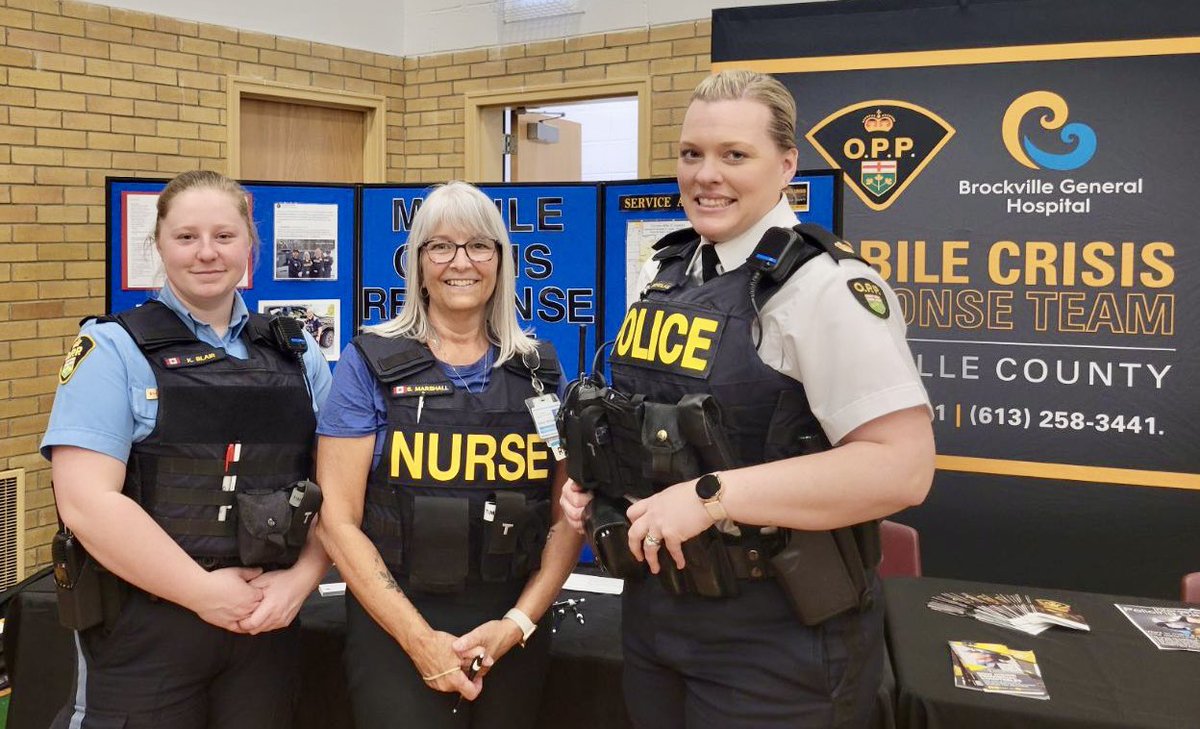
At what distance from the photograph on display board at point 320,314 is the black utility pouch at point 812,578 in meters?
2.78

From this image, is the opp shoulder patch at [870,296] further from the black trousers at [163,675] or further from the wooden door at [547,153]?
the wooden door at [547,153]

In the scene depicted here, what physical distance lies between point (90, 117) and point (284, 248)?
1.57m

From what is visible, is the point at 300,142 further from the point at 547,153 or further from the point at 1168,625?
the point at 1168,625

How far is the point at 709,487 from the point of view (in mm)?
1234

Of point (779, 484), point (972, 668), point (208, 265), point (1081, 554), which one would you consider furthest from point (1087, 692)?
point (1081, 554)

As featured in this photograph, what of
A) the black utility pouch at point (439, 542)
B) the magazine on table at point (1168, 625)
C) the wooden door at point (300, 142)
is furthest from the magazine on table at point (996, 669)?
the wooden door at point (300, 142)

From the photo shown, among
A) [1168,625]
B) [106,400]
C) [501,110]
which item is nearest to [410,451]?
[106,400]

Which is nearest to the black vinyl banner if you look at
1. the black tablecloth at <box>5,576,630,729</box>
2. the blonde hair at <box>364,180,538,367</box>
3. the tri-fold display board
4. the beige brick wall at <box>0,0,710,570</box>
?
the tri-fold display board

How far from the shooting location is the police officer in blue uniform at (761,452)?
1211 mm

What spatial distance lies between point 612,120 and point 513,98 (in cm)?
154

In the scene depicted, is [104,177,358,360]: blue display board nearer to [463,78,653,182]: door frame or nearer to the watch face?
[463,78,653,182]: door frame

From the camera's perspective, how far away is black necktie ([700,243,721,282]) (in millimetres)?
1436

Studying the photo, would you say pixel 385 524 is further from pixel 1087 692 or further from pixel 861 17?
pixel 861 17

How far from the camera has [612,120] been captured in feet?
22.6
